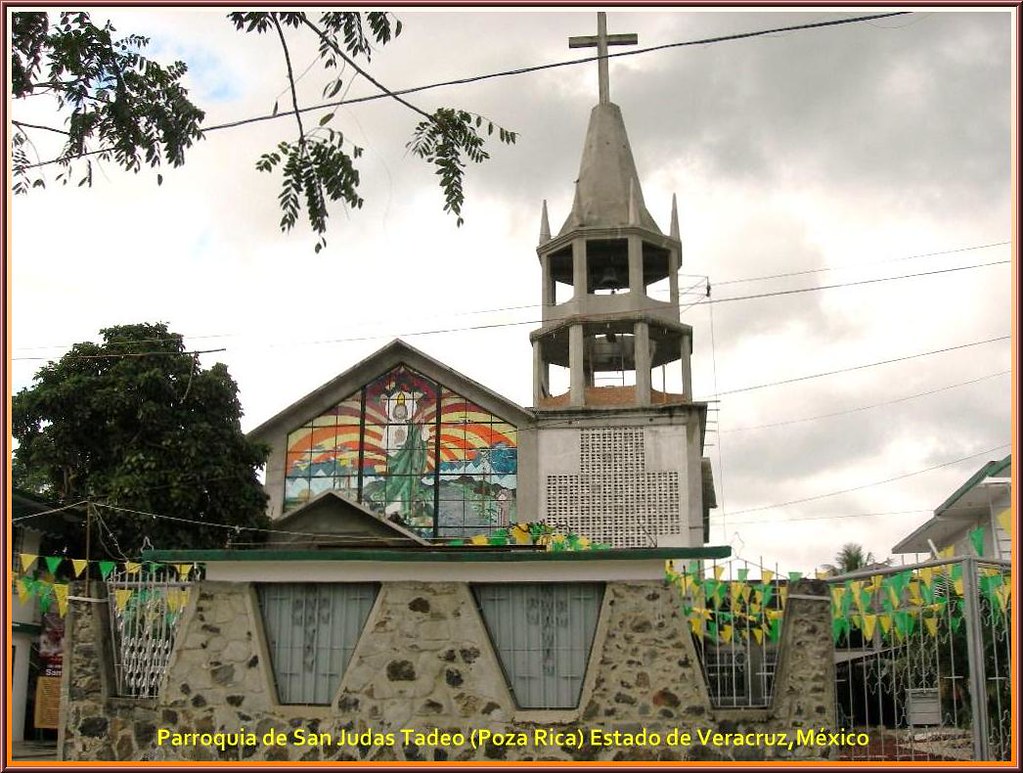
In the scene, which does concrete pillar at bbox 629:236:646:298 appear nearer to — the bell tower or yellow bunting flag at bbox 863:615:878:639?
the bell tower

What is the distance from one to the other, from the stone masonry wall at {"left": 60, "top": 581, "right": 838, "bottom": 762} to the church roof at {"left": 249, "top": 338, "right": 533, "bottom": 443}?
20348 mm

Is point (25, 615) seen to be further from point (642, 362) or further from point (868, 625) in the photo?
point (868, 625)

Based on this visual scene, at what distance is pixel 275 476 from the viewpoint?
31.8 m

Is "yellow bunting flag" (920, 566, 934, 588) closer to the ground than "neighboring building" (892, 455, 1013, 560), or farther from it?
closer to the ground

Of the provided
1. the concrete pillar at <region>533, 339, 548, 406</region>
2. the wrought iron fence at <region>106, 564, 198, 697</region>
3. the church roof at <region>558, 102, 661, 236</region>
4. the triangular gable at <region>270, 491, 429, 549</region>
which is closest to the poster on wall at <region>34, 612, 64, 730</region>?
the triangular gable at <region>270, 491, 429, 549</region>

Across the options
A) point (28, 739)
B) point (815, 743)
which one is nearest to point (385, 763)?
point (815, 743)

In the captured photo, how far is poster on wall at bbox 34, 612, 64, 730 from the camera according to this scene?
74.6 feet

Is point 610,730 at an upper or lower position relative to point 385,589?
lower

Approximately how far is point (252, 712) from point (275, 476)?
69.6 feet

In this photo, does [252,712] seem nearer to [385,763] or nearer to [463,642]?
[385,763]

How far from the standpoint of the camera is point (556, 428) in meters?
31.1

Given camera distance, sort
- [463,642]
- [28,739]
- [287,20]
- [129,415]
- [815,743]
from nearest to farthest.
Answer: [287,20] → [815,743] → [463,642] → [28,739] → [129,415]

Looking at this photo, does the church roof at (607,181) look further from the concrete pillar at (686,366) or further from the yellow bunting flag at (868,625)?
the yellow bunting flag at (868,625)

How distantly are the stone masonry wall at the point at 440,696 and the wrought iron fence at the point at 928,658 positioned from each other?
18.3 inches
